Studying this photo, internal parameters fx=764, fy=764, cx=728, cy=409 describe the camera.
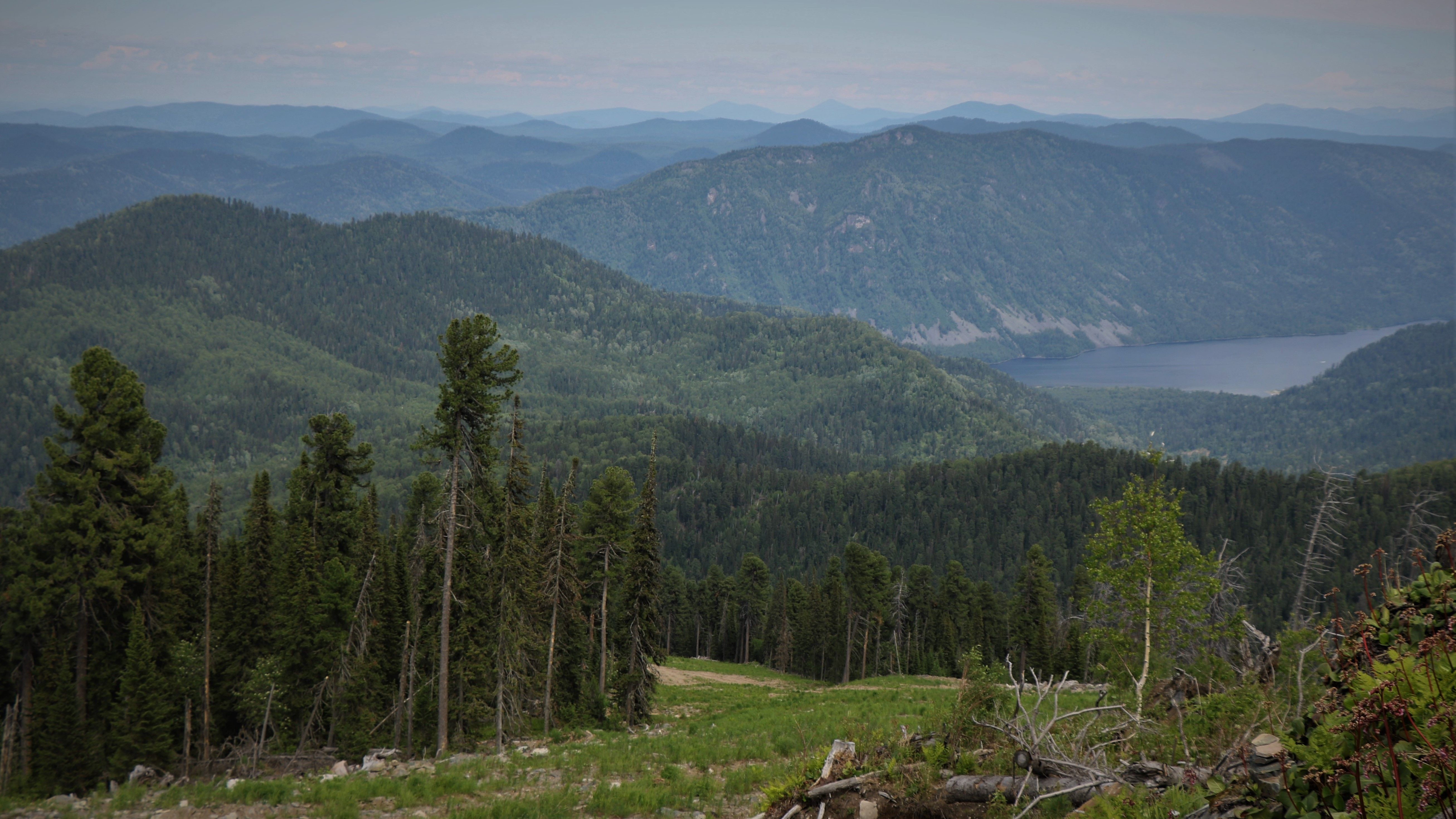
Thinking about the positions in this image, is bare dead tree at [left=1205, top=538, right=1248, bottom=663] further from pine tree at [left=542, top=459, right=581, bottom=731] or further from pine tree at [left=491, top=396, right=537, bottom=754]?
pine tree at [left=491, top=396, right=537, bottom=754]

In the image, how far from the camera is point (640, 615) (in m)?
32.8

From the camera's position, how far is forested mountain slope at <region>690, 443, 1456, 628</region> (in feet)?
429

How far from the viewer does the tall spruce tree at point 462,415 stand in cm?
2348

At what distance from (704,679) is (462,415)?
3655 cm

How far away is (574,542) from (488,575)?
14.2 feet

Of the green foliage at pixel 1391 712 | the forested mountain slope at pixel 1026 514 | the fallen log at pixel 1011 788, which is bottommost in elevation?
the forested mountain slope at pixel 1026 514

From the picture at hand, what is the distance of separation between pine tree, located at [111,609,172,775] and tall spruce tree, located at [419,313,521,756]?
1028 centimetres

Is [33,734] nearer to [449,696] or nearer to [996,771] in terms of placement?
[449,696]

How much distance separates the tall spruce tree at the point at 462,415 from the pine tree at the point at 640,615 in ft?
29.4

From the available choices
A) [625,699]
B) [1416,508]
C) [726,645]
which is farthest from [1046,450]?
[625,699]

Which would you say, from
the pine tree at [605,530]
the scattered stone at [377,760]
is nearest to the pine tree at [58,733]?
the scattered stone at [377,760]

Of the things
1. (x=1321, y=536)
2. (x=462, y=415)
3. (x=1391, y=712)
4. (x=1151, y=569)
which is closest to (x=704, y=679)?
(x=462, y=415)

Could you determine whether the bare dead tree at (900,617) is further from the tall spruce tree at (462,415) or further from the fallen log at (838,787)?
the fallen log at (838,787)

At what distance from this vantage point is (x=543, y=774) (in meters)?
17.5
